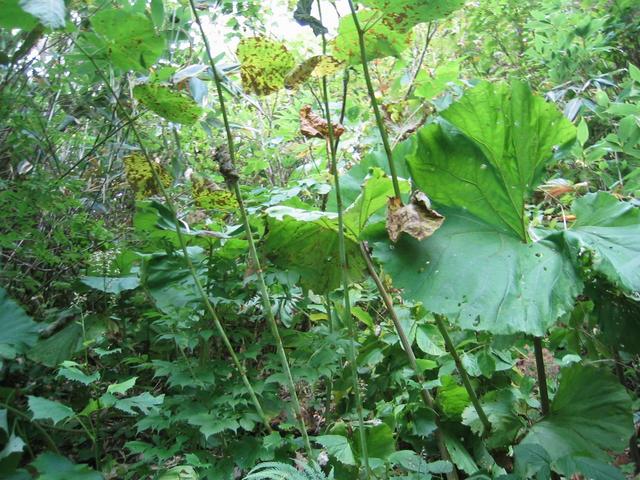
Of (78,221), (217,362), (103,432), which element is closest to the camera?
(217,362)

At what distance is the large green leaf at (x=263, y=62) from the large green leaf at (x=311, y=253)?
1.25 ft

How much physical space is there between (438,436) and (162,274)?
2.89 ft

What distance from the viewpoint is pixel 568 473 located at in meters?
0.88

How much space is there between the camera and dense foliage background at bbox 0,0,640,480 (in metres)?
1.04

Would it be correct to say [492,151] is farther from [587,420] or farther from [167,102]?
[167,102]

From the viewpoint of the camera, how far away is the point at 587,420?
1054 mm

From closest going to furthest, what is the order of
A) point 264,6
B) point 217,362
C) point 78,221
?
point 217,362 → point 78,221 → point 264,6

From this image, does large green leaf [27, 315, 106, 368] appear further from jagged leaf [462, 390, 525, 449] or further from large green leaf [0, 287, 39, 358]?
jagged leaf [462, 390, 525, 449]

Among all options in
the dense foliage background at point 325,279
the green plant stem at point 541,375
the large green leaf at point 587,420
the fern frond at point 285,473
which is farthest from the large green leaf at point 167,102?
the large green leaf at point 587,420

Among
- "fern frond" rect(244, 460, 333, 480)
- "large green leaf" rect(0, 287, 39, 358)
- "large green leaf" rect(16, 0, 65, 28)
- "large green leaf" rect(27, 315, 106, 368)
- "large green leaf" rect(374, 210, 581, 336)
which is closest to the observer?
"large green leaf" rect(16, 0, 65, 28)

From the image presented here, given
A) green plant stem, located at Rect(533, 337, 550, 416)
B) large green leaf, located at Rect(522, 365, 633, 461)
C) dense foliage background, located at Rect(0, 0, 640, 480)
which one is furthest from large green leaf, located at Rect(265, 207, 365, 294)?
large green leaf, located at Rect(522, 365, 633, 461)

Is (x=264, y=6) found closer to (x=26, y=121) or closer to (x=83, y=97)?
(x=83, y=97)

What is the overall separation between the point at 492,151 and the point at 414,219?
307 mm

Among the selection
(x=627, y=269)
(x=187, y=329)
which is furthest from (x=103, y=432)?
(x=627, y=269)
